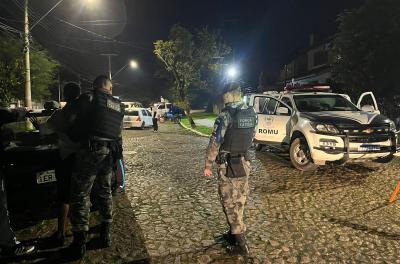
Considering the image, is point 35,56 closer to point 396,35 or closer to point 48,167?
point 396,35

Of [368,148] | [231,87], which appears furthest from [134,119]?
[231,87]

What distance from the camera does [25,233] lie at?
4652 mm

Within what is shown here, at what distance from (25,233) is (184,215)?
2.13 m

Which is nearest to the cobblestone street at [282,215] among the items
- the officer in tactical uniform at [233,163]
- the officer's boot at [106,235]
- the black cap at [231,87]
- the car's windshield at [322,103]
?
the officer in tactical uniform at [233,163]

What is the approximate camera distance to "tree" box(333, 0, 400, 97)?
1670cm

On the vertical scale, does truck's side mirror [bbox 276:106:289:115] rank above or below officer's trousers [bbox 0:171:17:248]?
above

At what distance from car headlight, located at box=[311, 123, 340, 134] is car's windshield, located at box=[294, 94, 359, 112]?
3.96ft

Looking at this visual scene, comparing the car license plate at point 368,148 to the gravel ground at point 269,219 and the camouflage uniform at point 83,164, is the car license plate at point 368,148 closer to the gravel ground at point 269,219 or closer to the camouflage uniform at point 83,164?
the gravel ground at point 269,219

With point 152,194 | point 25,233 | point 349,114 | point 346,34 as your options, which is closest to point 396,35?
point 346,34

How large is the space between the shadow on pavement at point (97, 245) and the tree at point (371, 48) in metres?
15.8

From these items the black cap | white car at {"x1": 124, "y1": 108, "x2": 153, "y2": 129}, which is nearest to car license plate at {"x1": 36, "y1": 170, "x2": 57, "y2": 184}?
the black cap

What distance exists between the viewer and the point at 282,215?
529 cm

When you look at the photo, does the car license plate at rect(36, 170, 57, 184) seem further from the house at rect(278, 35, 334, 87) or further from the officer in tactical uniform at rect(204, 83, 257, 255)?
the house at rect(278, 35, 334, 87)

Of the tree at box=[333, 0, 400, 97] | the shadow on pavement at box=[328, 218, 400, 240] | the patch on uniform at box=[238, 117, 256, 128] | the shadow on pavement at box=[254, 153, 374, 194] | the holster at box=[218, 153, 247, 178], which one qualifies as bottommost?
the shadow on pavement at box=[328, 218, 400, 240]
